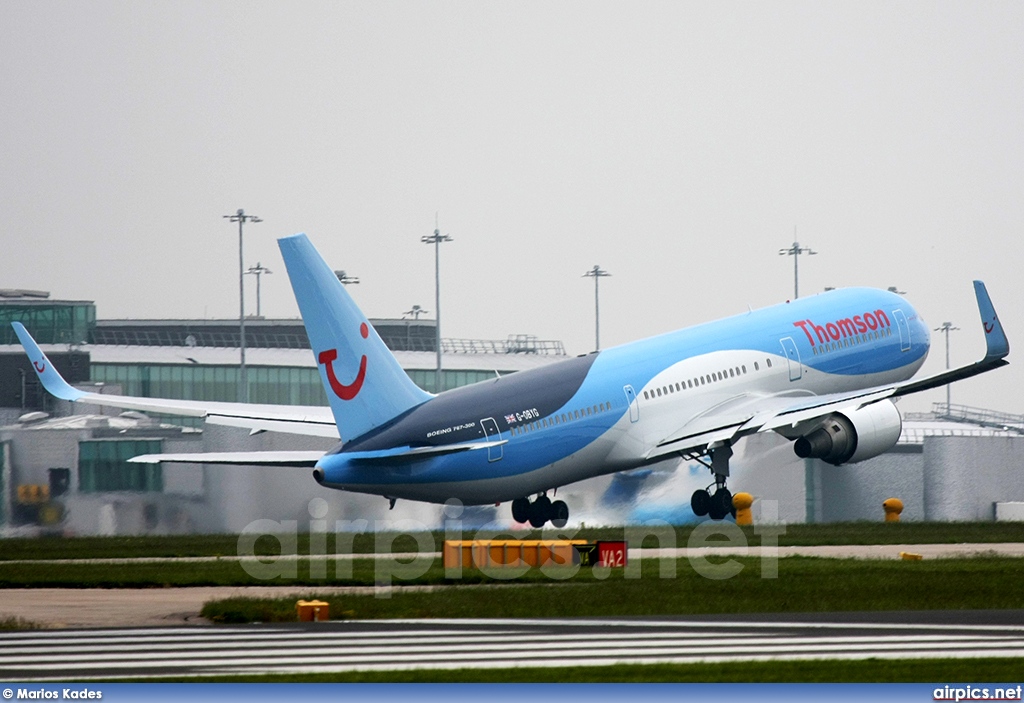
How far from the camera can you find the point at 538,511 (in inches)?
2063

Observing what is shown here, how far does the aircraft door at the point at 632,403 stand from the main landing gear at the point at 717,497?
3506 millimetres

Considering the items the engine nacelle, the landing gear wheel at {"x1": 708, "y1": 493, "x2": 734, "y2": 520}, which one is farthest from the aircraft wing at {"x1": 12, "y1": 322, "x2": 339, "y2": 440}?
the engine nacelle

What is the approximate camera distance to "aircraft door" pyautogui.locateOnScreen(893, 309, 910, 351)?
58750 millimetres

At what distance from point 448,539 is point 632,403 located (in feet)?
22.9

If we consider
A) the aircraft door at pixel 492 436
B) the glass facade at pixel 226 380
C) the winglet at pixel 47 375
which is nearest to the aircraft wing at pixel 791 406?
the aircraft door at pixel 492 436

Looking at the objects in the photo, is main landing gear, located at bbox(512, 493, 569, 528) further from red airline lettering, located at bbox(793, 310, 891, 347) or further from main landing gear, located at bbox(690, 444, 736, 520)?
red airline lettering, located at bbox(793, 310, 891, 347)

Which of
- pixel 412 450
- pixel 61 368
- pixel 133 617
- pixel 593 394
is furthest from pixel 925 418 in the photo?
pixel 133 617

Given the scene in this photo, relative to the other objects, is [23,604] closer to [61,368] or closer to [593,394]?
[593,394]

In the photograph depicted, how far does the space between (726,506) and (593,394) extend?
24.4 ft

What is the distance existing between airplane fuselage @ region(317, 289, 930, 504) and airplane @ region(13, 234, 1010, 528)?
0.16 feet

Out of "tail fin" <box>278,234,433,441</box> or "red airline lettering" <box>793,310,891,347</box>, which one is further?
"red airline lettering" <box>793,310,891,347</box>

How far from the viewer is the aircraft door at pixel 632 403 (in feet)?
167

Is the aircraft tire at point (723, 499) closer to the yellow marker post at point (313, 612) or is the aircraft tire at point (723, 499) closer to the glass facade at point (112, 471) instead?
the glass facade at point (112, 471)

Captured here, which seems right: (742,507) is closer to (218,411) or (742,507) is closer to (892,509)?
(892,509)
